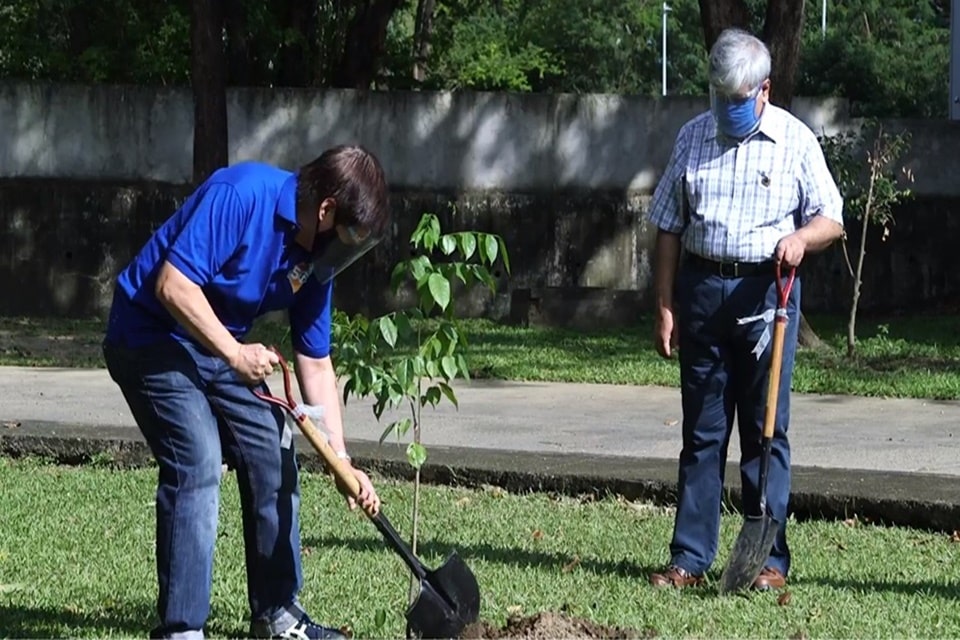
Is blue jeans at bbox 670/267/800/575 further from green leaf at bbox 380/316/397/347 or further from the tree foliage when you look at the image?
the tree foliage

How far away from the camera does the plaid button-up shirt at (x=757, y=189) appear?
587cm

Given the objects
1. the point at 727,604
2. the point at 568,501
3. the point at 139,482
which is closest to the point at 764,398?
the point at 727,604

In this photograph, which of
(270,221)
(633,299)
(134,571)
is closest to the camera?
(270,221)

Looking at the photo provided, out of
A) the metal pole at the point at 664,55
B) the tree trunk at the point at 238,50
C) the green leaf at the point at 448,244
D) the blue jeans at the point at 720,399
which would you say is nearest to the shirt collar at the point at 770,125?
the blue jeans at the point at 720,399

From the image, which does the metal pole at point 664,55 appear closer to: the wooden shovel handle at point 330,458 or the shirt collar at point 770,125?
the shirt collar at point 770,125

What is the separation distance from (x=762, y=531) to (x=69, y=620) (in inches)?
91.9

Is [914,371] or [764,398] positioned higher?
[764,398]

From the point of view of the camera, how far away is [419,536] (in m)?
6.91

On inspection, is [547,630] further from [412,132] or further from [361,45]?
[361,45]

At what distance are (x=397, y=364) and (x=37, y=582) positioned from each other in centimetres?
175

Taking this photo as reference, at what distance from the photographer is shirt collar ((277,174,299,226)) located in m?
4.66

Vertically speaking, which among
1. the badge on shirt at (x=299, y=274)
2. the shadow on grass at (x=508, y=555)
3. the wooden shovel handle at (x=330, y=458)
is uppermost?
the badge on shirt at (x=299, y=274)

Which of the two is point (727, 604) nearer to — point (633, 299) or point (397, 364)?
point (397, 364)

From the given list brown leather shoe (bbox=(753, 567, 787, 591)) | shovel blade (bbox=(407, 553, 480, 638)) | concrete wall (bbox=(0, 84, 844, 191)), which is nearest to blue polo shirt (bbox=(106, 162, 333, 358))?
shovel blade (bbox=(407, 553, 480, 638))
